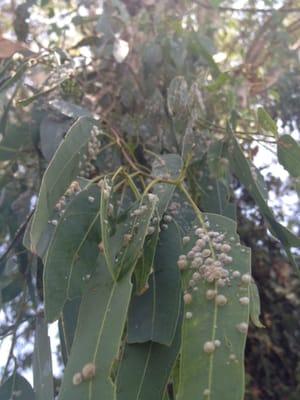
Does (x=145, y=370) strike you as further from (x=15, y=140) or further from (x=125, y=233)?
(x=15, y=140)

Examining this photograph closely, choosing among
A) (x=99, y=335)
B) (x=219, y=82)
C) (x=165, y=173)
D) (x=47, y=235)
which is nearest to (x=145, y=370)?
(x=99, y=335)

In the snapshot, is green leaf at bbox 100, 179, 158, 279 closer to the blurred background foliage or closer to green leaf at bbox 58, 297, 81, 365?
green leaf at bbox 58, 297, 81, 365

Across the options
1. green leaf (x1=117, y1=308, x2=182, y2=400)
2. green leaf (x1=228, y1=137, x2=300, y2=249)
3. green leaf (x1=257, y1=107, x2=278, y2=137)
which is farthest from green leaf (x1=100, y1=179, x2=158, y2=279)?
green leaf (x1=257, y1=107, x2=278, y2=137)

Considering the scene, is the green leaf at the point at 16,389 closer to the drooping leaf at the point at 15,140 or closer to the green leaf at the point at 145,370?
the green leaf at the point at 145,370

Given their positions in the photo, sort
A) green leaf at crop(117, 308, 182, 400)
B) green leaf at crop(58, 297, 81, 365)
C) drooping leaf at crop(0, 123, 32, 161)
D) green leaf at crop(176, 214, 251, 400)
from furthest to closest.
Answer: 1. drooping leaf at crop(0, 123, 32, 161)
2. green leaf at crop(58, 297, 81, 365)
3. green leaf at crop(117, 308, 182, 400)
4. green leaf at crop(176, 214, 251, 400)

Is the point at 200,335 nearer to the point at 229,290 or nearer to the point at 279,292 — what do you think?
the point at 229,290

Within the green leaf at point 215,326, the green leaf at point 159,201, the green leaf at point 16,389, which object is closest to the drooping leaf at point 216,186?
the green leaf at point 159,201

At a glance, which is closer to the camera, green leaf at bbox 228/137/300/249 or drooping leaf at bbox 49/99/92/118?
green leaf at bbox 228/137/300/249
